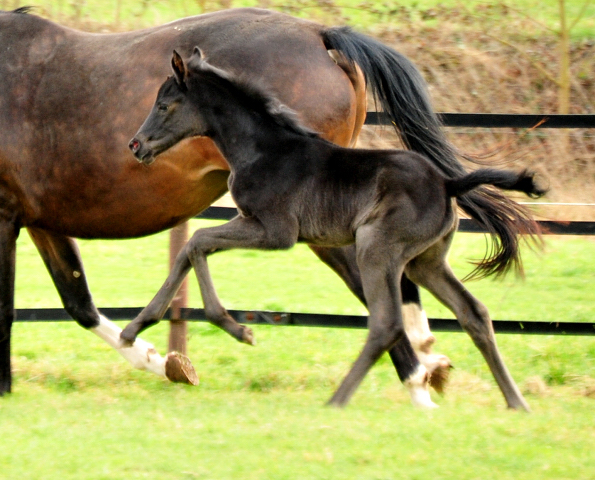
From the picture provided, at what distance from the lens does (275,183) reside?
428cm

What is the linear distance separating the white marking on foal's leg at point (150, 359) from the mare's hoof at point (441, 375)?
1.45m

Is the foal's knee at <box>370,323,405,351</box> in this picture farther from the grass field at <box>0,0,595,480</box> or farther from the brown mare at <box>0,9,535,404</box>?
the brown mare at <box>0,9,535,404</box>

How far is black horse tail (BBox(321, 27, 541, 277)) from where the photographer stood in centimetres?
459

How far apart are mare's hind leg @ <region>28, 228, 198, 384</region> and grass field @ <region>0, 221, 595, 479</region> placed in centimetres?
16

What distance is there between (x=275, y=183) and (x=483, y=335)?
4.39ft

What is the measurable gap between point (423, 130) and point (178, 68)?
4.57 ft

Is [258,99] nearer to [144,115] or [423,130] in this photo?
[144,115]

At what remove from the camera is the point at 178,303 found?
18.5 ft

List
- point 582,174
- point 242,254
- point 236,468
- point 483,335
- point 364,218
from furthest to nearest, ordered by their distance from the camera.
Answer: point 582,174 → point 242,254 → point 483,335 → point 364,218 → point 236,468

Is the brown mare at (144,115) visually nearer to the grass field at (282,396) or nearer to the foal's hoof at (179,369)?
the grass field at (282,396)

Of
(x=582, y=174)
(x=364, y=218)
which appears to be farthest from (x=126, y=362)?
(x=582, y=174)

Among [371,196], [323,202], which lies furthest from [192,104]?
[371,196]

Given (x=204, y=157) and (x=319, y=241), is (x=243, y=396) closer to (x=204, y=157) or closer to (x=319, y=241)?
(x=319, y=241)

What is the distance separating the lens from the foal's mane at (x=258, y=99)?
4.32 meters
